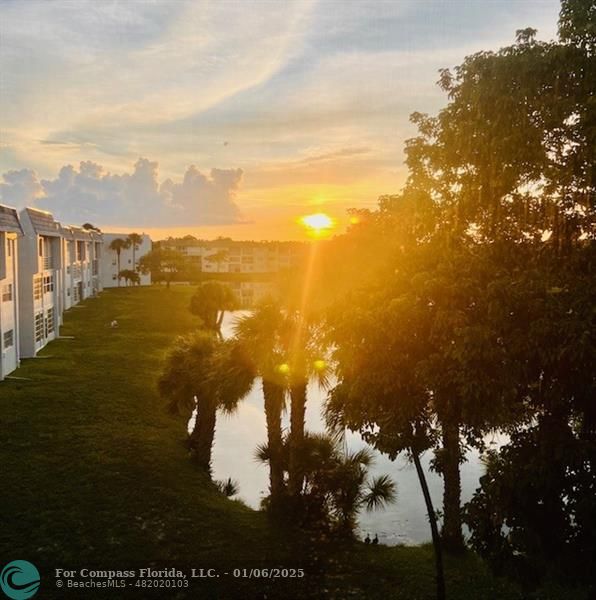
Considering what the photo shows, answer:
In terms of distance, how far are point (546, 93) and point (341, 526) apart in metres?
12.7

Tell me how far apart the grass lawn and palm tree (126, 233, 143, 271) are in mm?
78040

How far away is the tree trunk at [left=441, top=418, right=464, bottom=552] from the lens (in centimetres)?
1548

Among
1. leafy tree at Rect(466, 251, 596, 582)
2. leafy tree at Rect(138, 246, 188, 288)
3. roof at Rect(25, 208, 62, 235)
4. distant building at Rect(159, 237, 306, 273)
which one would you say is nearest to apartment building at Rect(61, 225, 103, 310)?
roof at Rect(25, 208, 62, 235)

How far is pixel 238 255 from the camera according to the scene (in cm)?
14338

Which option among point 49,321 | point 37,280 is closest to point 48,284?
point 49,321

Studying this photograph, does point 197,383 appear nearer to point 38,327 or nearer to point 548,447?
point 548,447

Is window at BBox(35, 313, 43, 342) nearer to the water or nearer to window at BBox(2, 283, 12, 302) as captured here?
window at BBox(2, 283, 12, 302)

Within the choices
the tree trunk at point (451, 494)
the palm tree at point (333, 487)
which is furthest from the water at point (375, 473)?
the tree trunk at point (451, 494)

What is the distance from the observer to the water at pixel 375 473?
59.8 ft

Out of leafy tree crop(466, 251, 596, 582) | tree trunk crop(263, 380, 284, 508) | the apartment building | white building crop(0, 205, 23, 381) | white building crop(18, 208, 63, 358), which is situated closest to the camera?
leafy tree crop(466, 251, 596, 582)

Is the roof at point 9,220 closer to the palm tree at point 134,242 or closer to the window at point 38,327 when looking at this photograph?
the window at point 38,327

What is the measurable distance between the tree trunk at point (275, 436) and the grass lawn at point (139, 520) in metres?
1.15

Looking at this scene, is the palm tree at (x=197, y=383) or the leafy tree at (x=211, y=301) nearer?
the palm tree at (x=197, y=383)

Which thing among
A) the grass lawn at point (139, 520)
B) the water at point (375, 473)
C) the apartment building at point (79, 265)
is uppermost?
the apartment building at point (79, 265)
